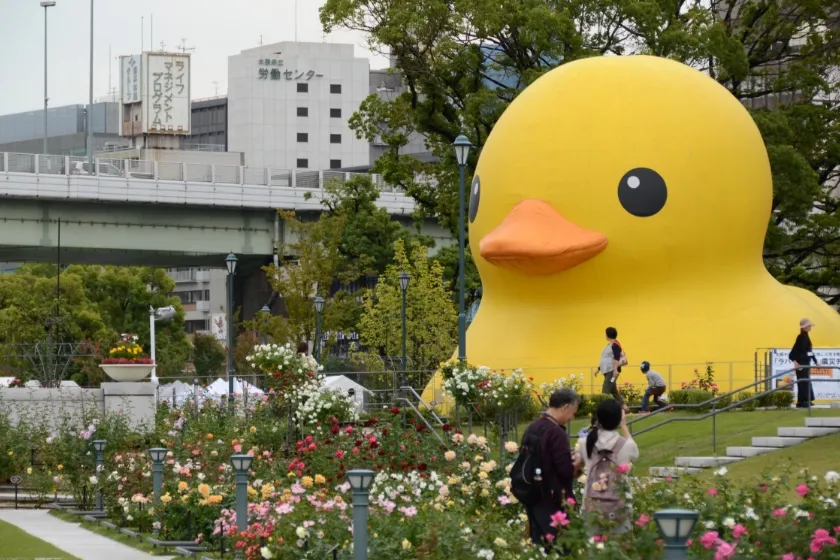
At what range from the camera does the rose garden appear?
401 inches

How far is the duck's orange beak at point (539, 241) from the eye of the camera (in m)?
27.3

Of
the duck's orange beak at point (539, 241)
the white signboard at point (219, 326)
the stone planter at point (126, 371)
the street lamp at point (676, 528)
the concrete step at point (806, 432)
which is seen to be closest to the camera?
the street lamp at point (676, 528)

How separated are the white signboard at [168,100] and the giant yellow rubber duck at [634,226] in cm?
8803

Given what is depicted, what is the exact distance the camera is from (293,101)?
117438mm

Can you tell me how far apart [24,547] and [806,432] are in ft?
36.1

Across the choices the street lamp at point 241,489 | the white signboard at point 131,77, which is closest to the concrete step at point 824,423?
the street lamp at point 241,489

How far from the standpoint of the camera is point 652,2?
40469 millimetres

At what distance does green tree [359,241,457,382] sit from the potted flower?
22.3 m

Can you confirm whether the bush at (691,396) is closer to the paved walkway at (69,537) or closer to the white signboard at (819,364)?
the white signboard at (819,364)

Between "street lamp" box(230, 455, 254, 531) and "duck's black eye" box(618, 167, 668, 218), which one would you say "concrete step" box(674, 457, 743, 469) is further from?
"street lamp" box(230, 455, 254, 531)

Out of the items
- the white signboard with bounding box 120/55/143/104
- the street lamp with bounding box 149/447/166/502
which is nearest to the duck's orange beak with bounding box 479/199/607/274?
the street lamp with bounding box 149/447/166/502

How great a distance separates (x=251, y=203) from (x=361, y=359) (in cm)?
996

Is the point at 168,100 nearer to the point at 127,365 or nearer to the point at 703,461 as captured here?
the point at 127,365

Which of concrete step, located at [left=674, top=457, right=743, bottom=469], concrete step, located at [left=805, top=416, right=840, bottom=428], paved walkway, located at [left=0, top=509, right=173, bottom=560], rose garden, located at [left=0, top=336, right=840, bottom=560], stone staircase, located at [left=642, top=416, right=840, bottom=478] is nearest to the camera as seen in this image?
rose garden, located at [left=0, top=336, right=840, bottom=560]
